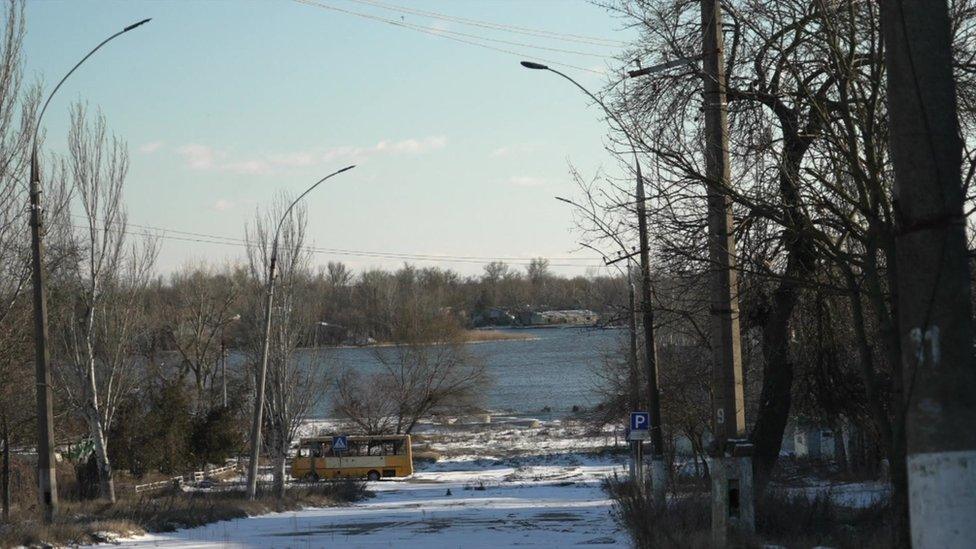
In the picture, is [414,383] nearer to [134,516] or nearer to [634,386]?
[634,386]

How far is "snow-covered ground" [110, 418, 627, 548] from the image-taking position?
20.8 m

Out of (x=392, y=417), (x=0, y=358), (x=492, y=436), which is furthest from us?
(x=492, y=436)

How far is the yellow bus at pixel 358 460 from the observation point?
207 ft

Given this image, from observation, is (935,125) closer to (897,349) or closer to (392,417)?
(897,349)

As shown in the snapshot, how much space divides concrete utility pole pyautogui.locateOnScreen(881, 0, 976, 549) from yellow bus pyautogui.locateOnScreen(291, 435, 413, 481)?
5931cm

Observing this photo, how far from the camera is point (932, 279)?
507 cm

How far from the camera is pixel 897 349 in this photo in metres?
11.6

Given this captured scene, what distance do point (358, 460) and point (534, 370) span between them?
229 ft

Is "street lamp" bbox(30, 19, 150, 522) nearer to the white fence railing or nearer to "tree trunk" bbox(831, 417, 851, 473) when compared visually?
the white fence railing

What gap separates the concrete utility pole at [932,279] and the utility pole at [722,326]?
7.47 metres

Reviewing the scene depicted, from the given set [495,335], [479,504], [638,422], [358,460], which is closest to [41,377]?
[638,422]

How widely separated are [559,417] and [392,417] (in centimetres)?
2260

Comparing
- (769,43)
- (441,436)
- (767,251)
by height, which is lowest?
(441,436)

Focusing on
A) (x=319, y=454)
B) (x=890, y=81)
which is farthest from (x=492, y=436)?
(x=890, y=81)
